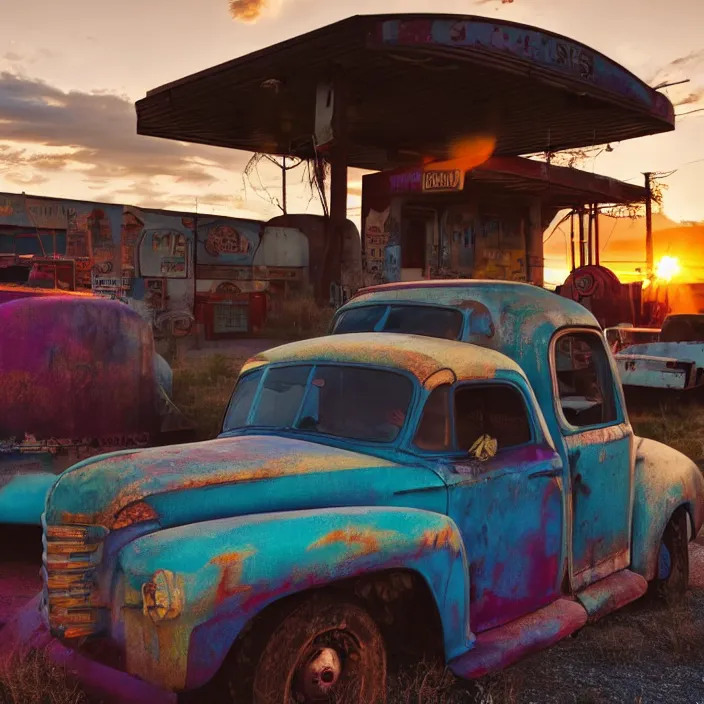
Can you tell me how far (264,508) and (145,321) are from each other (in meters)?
4.75

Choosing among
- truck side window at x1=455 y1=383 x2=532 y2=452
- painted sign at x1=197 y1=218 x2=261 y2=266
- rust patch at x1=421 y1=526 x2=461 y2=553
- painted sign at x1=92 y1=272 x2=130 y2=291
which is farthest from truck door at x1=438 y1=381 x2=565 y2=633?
painted sign at x1=197 y1=218 x2=261 y2=266

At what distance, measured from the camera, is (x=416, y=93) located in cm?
2370

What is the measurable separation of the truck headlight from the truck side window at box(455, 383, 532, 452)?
156 centimetres

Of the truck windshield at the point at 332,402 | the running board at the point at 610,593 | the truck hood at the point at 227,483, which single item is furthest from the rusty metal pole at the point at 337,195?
the truck hood at the point at 227,483

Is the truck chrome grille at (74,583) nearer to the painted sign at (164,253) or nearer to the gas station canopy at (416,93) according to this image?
the gas station canopy at (416,93)

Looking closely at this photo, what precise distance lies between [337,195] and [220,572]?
2041cm

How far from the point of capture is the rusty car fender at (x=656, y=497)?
4910 mm

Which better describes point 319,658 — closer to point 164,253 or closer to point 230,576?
point 230,576

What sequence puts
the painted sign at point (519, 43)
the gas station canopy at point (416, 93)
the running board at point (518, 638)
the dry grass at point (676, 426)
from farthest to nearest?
1. the gas station canopy at point (416, 93)
2. the painted sign at point (519, 43)
3. the dry grass at point (676, 426)
4. the running board at point (518, 638)

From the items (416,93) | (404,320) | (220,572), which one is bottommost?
(220,572)

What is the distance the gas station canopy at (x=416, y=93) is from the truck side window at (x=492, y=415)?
16.6m

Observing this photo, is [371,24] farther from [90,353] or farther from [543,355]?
[543,355]

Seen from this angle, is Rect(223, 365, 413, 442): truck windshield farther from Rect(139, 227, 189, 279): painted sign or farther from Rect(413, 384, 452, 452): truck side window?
Rect(139, 227, 189, 279): painted sign

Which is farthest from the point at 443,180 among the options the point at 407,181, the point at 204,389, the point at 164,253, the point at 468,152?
the point at 204,389
